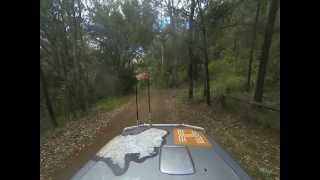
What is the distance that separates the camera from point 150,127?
134 inches

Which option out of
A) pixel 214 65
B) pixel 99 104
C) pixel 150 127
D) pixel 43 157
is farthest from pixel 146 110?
pixel 150 127

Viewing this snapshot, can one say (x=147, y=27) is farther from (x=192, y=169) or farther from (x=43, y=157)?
(x=192, y=169)

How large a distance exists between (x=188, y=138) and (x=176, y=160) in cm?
69

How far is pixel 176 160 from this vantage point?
85.9 inches

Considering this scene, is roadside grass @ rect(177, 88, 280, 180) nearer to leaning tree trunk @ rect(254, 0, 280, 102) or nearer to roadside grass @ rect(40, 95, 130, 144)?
leaning tree trunk @ rect(254, 0, 280, 102)

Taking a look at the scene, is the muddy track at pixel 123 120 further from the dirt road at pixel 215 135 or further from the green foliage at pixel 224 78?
the green foliage at pixel 224 78

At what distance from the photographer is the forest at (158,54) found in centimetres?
977

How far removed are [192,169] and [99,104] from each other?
1346 cm

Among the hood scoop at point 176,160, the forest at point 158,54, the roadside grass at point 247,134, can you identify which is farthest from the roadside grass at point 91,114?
the hood scoop at point 176,160

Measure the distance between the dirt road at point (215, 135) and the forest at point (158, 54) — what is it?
0.30m

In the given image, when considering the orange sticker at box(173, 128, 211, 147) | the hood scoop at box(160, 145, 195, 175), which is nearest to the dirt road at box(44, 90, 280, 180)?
the orange sticker at box(173, 128, 211, 147)

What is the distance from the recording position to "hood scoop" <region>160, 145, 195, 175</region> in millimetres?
2025

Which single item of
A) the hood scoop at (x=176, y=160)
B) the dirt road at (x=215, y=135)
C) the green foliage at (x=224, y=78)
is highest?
the green foliage at (x=224, y=78)
